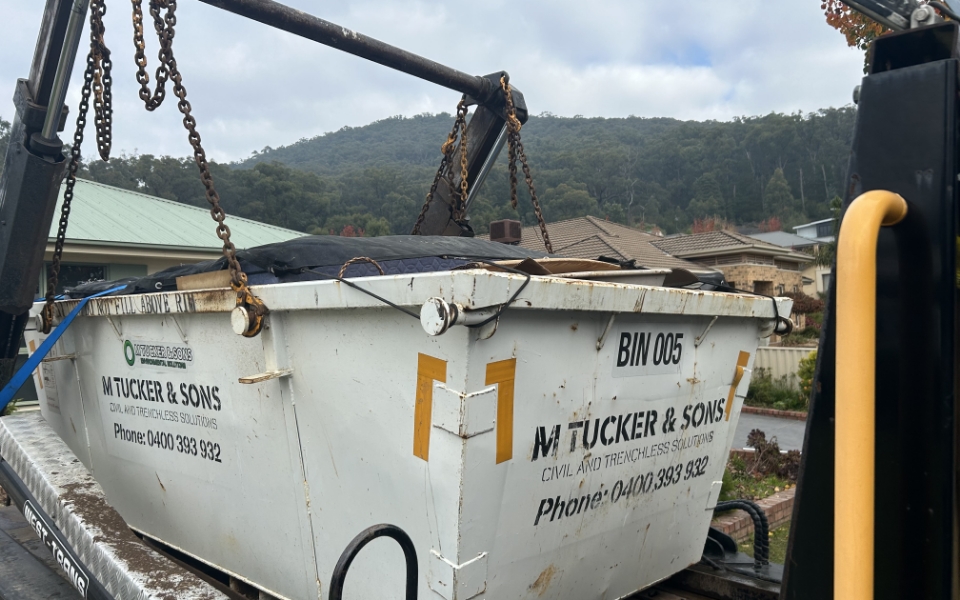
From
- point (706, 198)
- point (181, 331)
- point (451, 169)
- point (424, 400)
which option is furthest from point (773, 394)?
point (706, 198)

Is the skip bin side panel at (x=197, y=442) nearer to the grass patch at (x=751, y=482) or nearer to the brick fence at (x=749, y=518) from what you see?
the brick fence at (x=749, y=518)

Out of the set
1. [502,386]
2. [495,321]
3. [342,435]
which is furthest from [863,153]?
[342,435]

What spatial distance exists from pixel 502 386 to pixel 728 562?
6.67ft

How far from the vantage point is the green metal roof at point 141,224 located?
1227 cm

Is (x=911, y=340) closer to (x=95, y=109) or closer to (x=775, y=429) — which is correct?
(x=95, y=109)

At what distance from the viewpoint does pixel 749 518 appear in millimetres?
6023

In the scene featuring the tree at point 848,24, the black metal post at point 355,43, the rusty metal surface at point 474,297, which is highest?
the tree at point 848,24

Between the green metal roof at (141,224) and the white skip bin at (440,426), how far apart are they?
9.76 metres

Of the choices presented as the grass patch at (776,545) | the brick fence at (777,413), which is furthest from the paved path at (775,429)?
the grass patch at (776,545)

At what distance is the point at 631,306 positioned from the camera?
237 centimetres

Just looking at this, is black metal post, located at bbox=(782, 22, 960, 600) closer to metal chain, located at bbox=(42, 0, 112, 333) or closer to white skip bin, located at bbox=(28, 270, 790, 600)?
white skip bin, located at bbox=(28, 270, 790, 600)

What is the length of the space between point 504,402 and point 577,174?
68.1m

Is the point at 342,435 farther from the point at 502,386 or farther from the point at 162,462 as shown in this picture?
the point at 162,462

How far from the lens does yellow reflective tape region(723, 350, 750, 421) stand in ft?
10.4
